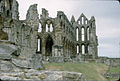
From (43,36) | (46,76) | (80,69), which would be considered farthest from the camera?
(43,36)

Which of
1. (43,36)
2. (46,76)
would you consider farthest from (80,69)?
(43,36)

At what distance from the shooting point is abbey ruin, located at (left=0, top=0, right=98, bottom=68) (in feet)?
65.4

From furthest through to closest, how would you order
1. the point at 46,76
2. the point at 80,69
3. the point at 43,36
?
the point at 43,36
the point at 80,69
the point at 46,76

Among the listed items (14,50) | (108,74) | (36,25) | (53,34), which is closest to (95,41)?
(53,34)

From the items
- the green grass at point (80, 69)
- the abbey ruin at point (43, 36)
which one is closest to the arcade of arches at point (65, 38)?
the abbey ruin at point (43, 36)

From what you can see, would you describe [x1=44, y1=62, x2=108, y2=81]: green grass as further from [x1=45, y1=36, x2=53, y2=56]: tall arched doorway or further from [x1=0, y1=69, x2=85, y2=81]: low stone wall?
[x1=45, y1=36, x2=53, y2=56]: tall arched doorway

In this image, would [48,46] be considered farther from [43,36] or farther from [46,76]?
[46,76]

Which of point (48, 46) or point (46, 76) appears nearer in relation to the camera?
point (46, 76)

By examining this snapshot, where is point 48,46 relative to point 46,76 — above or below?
above

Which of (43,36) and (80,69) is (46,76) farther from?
(43,36)

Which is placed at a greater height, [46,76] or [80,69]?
[46,76]

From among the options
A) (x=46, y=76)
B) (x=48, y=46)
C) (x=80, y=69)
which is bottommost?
(x=80, y=69)

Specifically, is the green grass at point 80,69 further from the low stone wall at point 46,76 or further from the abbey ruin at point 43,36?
the low stone wall at point 46,76

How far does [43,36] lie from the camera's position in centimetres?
4997
